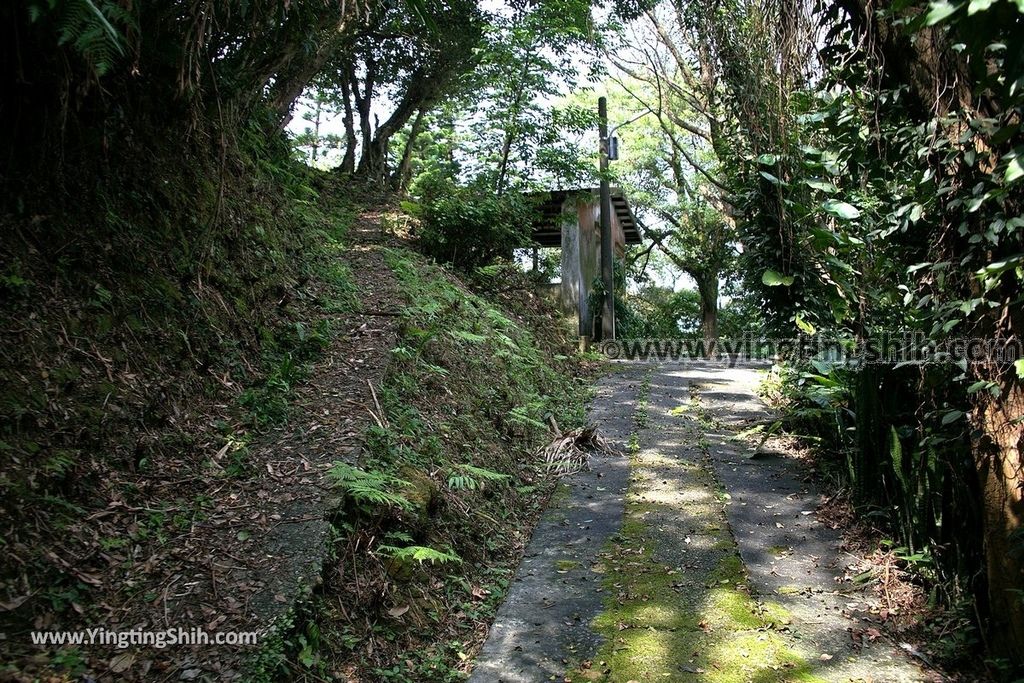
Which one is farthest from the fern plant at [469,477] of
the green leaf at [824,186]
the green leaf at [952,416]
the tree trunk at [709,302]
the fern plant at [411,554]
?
the tree trunk at [709,302]

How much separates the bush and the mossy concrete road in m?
4.09

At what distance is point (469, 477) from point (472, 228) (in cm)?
516

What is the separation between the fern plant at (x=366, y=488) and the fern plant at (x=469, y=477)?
56 centimetres

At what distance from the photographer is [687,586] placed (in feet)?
12.7

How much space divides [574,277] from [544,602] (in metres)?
9.54

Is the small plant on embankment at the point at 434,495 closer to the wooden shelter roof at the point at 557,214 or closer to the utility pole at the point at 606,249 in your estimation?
the wooden shelter roof at the point at 557,214

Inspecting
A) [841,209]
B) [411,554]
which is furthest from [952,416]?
[411,554]

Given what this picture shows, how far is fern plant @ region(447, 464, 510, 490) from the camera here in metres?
4.28

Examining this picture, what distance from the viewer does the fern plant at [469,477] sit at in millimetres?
4281

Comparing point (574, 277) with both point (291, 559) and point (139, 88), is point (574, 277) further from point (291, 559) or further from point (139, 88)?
point (291, 559)

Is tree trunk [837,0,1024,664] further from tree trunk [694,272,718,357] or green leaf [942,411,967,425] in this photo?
tree trunk [694,272,718,357]

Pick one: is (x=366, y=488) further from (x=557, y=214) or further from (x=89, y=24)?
(x=557, y=214)

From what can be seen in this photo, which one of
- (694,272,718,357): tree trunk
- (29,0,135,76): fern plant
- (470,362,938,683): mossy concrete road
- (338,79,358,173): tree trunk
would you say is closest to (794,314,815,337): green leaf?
(470,362,938,683): mossy concrete road

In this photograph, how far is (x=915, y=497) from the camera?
12.2 feet
